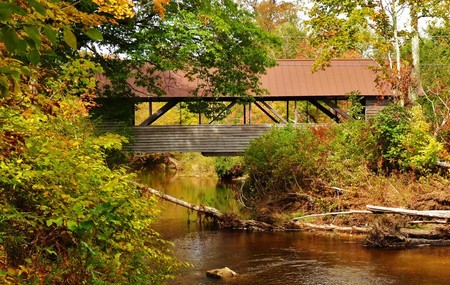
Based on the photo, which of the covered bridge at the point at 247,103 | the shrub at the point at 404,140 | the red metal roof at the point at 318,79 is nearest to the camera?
the shrub at the point at 404,140

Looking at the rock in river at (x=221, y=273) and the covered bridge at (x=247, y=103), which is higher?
the covered bridge at (x=247, y=103)

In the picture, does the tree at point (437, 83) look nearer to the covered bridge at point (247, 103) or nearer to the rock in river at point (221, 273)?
the covered bridge at point (247, 103)

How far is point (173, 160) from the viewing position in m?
44.3

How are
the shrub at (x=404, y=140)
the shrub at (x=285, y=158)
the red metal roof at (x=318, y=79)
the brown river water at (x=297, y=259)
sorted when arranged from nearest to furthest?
the brown river water at (x=297, y=259)
the shrub at (x=404, y=140)
the shrub at (x=285, y=158)
the red metal roof at (x=318, y=79)

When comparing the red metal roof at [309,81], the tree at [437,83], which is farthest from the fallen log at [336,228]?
the red metal roof at [309,81]

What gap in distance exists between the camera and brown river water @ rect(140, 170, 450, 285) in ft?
34.8

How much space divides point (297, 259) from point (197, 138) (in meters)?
10.5

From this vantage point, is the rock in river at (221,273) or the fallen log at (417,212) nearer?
the rock in river at (221,273)

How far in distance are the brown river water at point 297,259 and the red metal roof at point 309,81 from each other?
751 centimetres

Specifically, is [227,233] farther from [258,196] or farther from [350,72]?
[350,72]

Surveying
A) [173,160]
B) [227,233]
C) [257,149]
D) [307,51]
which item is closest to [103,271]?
[227,233]

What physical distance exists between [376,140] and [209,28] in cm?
697

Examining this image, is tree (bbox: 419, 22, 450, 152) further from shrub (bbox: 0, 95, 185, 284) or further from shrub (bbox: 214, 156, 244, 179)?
shrub (bbox: 0, 95, 185, 284)

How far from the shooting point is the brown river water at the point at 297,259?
10602 millimetres
